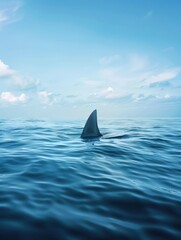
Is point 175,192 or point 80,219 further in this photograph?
point 175,192

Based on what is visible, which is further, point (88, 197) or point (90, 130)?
point (90, 130)

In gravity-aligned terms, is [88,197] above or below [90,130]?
below

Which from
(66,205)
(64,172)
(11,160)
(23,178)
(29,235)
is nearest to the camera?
(29,235)

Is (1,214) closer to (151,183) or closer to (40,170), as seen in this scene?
(40,170)

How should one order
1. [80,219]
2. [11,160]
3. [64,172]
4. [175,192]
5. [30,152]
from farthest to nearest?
1. [30,152]
2. [11,160]
3. [64,172]
4. [175,192]
5. [80,219]

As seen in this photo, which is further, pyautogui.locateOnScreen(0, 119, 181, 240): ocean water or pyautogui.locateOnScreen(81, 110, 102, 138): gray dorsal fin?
pyautogui.locateOnScreen(81, 110, 102, 138): gray dorsal fin

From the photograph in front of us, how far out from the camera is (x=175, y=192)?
575 cm

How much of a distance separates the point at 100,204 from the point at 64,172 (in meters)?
2.59

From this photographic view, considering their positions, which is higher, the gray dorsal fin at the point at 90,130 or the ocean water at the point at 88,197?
the gray dorsal fin at the point at 90,130

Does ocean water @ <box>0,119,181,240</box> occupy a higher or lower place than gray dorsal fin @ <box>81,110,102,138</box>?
lower

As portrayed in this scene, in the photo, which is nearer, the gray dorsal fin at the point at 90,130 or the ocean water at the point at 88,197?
the ocean water at the point at 88,197

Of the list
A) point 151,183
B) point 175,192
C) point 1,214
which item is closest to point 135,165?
point 151,183

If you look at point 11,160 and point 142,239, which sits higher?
point 11,160

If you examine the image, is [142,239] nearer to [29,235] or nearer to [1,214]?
[29,235]
